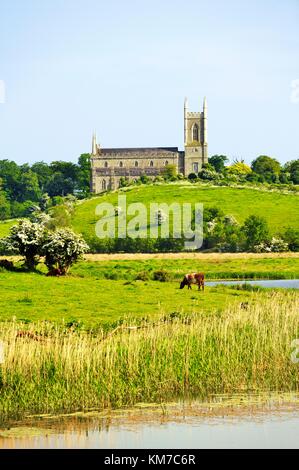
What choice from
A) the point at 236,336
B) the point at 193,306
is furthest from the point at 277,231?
the point at 236,336

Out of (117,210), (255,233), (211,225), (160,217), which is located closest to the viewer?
(255,233)

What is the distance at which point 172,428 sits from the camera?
1680 cm

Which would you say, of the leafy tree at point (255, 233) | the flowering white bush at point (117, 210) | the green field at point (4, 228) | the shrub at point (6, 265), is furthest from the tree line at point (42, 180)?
the shrub at point (6, 265)

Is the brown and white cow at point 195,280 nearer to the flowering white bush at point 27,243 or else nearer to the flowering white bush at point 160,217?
the flowering white bush at point 27,243

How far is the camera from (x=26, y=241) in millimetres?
44406

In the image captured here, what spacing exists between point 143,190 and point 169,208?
13.9 m

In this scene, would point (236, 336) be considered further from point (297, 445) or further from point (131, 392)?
point (297, 445)

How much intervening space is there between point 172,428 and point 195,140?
171981 mm

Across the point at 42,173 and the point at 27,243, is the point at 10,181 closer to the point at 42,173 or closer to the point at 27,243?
the point at 42,173

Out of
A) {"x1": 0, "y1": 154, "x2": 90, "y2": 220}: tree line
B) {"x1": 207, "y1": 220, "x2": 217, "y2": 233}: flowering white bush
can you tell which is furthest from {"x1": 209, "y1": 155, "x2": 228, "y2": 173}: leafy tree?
{"x1": 207, "y1": 220, "x2": 217, "y2": 233}: flowering white bush

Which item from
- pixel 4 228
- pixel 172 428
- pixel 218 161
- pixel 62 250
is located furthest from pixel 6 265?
pixel 218 161

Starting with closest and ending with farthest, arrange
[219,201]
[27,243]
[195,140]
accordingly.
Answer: [27,243], [219,201], [195,140]

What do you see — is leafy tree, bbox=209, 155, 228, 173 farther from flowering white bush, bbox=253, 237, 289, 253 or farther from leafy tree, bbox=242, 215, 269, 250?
flowering white bush, bbox=253, 237, 289, 253

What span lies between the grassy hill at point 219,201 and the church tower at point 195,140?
50.4 m
